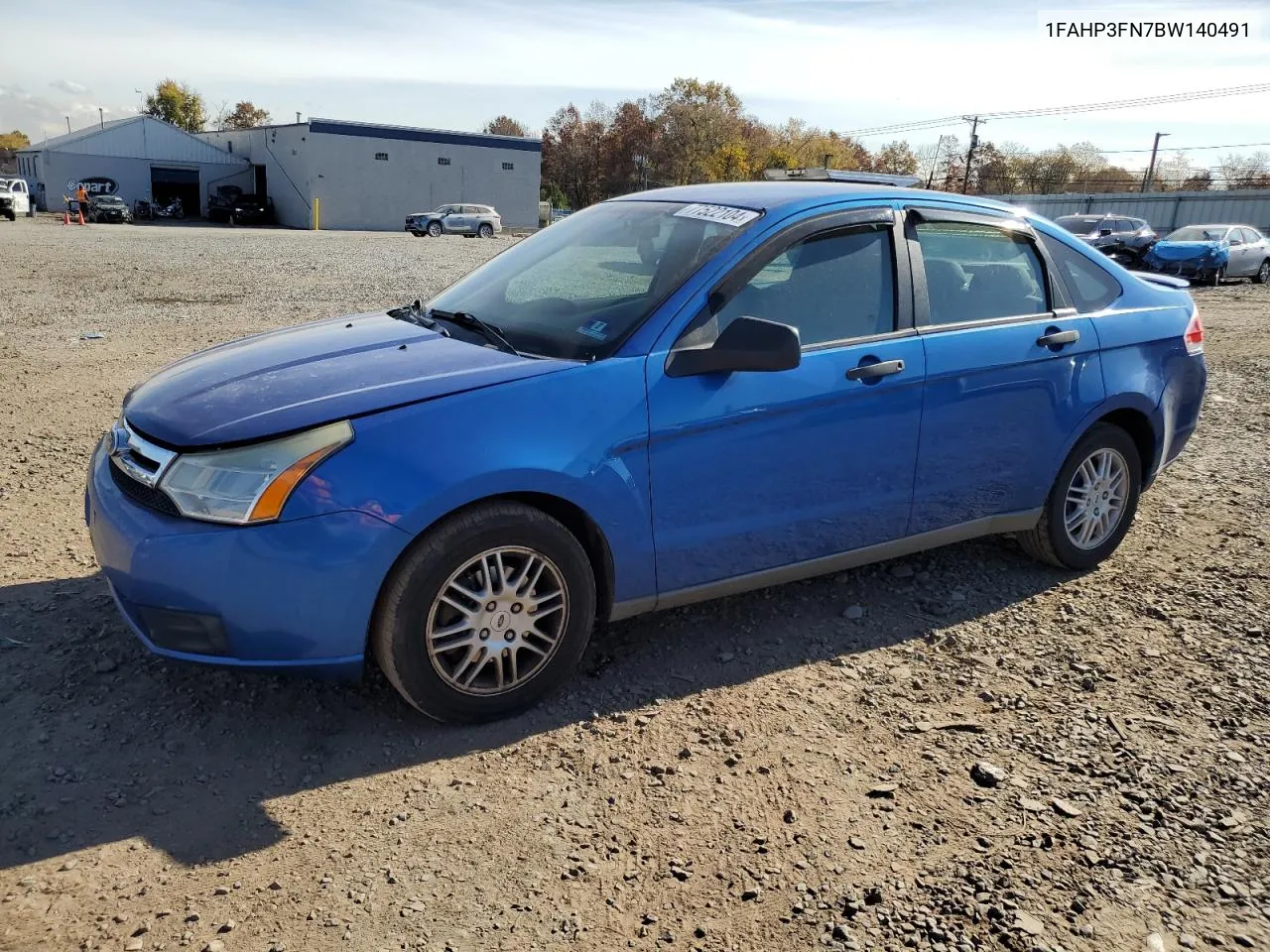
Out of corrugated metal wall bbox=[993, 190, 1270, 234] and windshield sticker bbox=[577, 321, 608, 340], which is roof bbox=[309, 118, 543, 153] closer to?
corrugated metal wall bbox=[993, 190, 1270, 234]

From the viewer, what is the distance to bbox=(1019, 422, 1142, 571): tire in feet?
14.4

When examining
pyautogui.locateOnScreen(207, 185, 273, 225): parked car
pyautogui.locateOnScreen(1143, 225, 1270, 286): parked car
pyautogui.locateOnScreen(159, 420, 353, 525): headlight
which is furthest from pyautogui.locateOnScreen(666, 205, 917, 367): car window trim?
pyautogui.locateOnScreen(207, 185, 273, 225): parked car

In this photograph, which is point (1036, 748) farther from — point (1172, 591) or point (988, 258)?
point (988, 258)

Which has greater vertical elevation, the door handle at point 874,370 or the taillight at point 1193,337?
the taillight at point 1193,337

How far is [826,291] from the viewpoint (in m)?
3.67

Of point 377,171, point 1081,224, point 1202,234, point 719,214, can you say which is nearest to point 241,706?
point 719,214

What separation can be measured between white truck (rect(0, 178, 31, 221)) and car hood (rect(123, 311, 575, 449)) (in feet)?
143

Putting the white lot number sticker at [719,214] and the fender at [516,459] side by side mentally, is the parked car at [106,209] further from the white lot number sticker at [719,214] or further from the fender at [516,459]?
the fender at [516,459]

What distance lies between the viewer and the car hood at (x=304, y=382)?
2.89m

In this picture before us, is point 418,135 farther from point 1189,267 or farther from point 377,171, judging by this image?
point 1189,267

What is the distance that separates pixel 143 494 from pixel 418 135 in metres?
56.1

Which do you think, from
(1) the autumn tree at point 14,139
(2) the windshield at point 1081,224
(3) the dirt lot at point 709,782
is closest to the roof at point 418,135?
(2) the windshield at point 1081,224

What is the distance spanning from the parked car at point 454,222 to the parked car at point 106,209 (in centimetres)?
1329

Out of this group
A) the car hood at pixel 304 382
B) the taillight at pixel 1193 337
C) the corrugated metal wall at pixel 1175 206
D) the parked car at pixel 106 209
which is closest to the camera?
the car hood at pixel 304 382
